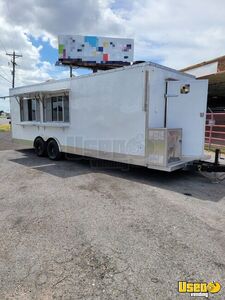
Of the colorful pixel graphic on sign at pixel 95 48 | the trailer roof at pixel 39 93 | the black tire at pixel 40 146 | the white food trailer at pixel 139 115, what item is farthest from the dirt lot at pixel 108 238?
the colorful pixel graphic on sign at pixel 95 48

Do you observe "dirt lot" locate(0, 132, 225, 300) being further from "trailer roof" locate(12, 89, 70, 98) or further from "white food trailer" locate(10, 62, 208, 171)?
"trailer roof" locate(12, 89, 70, 98)

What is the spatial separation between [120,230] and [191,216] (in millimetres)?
1316

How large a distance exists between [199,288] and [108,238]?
4.23 feet

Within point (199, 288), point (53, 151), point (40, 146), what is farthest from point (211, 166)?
point (40, 146)

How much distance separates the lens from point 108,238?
10.3ft

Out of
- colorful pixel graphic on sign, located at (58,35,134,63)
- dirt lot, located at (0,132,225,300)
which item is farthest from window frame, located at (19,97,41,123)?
colorful pixel graphic on sign, located at (58,35,134,63)

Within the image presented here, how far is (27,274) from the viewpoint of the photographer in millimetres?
2428

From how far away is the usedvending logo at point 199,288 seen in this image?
2191 mm

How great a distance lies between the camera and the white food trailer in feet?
18.2

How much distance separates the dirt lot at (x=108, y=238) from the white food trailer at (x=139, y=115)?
0.89m

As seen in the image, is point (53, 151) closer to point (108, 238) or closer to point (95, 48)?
point (108, 238)

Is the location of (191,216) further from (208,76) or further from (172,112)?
(208,76)

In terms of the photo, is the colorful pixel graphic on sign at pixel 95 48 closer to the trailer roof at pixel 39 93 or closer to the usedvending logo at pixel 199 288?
the trailer roof at pixel 39 93

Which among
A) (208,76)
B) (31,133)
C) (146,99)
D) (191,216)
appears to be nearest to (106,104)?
(146,99)
